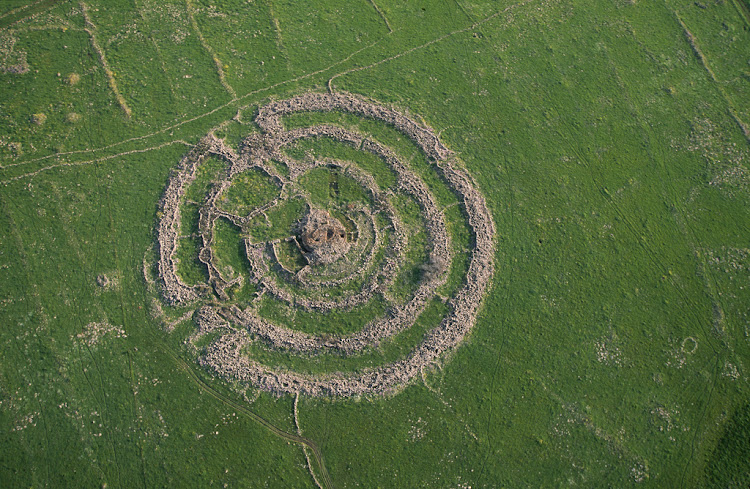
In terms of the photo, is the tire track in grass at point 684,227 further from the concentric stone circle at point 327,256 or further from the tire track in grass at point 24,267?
the tire track in grass at point 24,267

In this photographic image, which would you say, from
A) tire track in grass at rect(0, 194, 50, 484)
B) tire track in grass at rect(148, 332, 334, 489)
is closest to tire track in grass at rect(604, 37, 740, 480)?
tire track in grass at rect(148, 332, 334, 489)

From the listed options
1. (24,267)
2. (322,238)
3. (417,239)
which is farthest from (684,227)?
(24,267)

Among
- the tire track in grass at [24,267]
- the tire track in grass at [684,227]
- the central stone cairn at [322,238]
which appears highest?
the tire track in grass at [24,267]

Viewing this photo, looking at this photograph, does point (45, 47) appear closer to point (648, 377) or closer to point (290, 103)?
point (290, 103)

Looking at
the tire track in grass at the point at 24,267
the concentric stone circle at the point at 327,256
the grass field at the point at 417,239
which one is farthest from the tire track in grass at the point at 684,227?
the tire track in grass at the point at 24,267

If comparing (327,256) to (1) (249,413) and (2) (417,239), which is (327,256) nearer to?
(2) (417,239)

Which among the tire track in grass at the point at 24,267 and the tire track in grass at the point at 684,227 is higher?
the tire track in grass at the point at 24,267

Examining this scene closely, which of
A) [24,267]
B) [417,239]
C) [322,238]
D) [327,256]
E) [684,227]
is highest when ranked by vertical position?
[24,267]
